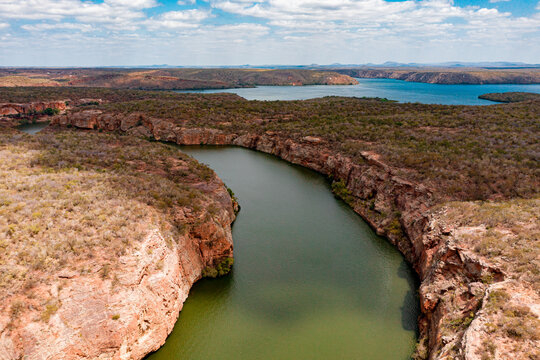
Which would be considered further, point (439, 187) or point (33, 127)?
point (33, 127)

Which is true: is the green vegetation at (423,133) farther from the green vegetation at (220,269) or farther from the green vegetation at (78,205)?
the green vegetation at (78,205)

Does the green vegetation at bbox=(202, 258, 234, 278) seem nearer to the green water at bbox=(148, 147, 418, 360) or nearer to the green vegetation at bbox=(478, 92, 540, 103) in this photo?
the green water at bbox=(148, 147, 418, 360)

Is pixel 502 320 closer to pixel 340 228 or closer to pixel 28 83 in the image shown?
pixel 340 228

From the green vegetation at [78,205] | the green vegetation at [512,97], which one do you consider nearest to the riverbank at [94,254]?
the green vegetation at [78,205]

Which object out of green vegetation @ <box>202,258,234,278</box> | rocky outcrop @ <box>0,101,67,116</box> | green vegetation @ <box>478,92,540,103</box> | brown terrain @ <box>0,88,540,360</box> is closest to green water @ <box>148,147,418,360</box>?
green vegetation @ <box>202,258,234,278</box>

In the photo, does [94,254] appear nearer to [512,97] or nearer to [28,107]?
[28,107]

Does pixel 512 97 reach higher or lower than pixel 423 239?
higher

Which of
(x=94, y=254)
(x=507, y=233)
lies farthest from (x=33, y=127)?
(x=507, y=233)

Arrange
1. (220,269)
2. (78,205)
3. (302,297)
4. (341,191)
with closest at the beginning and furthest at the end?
1. (78,205)
2. (302,297)
3. (220,269)
4. (341,191)
